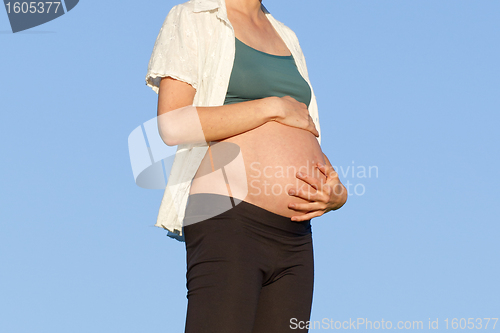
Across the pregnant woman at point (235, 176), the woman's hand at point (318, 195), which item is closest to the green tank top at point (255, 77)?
the pregnant woman at point (235, 176)

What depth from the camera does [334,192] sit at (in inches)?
52.8

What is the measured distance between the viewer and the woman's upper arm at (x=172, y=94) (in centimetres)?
120

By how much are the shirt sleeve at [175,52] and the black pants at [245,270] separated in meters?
0.33

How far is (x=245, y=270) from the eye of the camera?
1.12m

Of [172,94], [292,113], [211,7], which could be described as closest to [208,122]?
[172,94]

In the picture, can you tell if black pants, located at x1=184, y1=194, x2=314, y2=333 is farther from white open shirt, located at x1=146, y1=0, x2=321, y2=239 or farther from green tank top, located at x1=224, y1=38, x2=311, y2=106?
green tank top, located at x1=224, y1=38, x2=311, y2=106

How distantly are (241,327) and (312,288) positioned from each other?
0.91 ft

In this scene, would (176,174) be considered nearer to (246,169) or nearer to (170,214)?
(170,214)

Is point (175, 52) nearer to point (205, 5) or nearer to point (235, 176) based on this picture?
point (205, 5)

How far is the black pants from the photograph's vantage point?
108cm

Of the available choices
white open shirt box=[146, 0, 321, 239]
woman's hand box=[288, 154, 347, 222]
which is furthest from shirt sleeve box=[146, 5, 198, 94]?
woman's hand box=[288, 154, 347, 222]

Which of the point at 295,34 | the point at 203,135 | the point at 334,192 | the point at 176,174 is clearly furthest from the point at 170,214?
the point at 295,34

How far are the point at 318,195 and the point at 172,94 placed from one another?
481 mm

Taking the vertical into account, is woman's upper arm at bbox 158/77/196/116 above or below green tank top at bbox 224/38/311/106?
below
